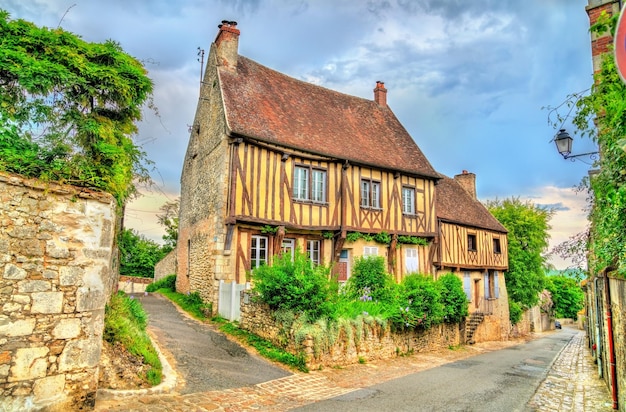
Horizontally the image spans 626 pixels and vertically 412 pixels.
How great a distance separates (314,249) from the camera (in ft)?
43.3

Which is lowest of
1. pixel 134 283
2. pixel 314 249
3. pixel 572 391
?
pixel 572 391

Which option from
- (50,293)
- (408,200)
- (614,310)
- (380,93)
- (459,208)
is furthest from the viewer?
(459,208)

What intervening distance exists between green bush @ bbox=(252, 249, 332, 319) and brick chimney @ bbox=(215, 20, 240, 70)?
7.87m

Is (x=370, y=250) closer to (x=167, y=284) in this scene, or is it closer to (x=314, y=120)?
(x=314, y=120)

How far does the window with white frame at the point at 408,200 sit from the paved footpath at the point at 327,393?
6088mm

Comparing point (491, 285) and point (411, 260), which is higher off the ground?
point (411, 260)

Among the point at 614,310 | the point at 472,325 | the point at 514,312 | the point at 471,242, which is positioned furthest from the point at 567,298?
the point at 614,310

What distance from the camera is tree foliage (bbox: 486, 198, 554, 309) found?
22.1 metres

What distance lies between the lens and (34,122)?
478 cm

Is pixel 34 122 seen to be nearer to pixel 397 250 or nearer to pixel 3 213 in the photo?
pixel 3 213

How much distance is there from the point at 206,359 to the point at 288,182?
6134 millimetres

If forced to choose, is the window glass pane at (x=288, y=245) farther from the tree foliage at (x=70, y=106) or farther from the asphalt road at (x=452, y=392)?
the tree foliage at (x=70, y=106)

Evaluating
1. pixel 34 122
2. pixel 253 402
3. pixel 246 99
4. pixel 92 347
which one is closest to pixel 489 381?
pixel 253 402

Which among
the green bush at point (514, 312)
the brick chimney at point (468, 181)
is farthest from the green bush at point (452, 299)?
the green bush at point (514, 312)
